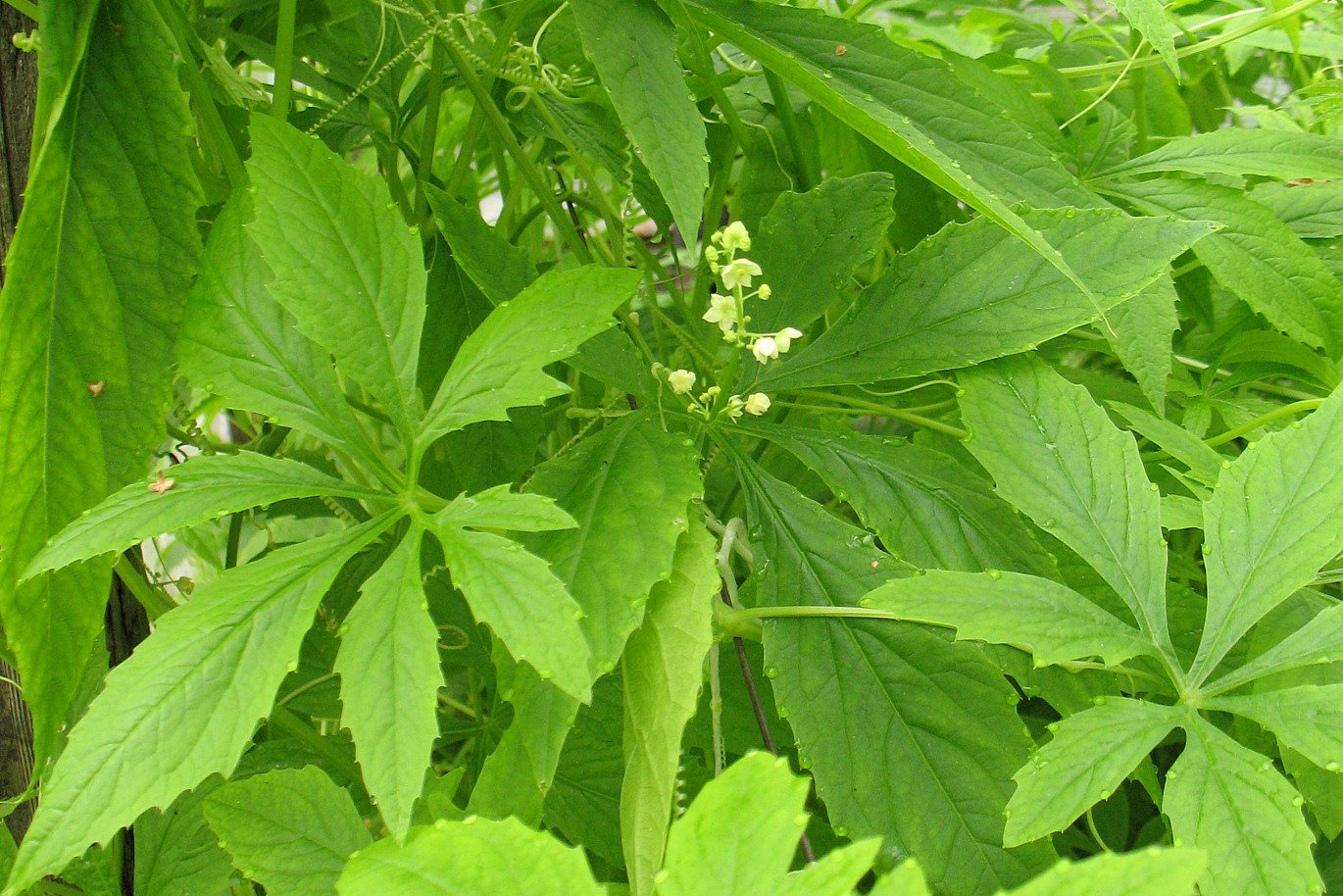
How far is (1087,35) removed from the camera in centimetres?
104

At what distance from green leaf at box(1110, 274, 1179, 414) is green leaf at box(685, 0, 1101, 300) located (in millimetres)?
102

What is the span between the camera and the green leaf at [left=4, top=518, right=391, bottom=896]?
449 millimetres

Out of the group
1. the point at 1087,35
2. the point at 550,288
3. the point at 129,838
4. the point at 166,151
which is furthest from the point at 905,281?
the point at 129,838

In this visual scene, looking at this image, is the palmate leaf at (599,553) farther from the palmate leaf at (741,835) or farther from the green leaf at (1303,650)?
the green leaf at (1303,650)

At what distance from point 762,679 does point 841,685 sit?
0.45ft

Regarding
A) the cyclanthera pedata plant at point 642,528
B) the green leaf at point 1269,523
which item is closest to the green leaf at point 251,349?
the cyclanthera pedata plant at point 642,528

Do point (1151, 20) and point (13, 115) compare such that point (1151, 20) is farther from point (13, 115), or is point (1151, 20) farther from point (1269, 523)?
point (13, 115)

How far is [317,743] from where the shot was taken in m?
0.69

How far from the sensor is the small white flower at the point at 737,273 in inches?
23.9

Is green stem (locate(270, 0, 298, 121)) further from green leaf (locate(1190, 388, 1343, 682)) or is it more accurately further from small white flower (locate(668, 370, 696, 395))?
green leaf (locate(1190, 388, 1343, 682))

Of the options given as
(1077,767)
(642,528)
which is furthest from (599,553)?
(1077,767)

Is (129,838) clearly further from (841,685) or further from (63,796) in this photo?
(841,685)

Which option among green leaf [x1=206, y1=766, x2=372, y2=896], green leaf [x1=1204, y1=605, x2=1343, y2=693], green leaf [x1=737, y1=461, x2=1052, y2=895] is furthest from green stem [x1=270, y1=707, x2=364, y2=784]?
green leaf [x1=1204, y1=605, x2=1343, y2=693]

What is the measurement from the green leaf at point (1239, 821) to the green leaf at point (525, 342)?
37 cm
